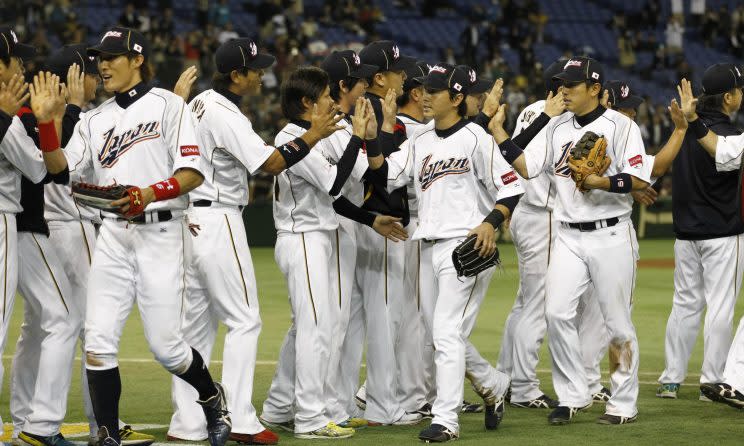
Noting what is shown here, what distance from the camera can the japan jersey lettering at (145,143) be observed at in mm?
6562

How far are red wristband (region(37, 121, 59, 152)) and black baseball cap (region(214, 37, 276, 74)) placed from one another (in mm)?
1182

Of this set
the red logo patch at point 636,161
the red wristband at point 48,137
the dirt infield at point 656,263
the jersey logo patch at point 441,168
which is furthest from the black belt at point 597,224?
the dirt infield at point 656,263

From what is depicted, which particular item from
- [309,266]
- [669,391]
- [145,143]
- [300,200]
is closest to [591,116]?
[300,200]

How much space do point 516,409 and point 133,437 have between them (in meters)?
2.72

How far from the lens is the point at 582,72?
7.65 metres

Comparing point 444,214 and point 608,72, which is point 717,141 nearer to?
point 444,214

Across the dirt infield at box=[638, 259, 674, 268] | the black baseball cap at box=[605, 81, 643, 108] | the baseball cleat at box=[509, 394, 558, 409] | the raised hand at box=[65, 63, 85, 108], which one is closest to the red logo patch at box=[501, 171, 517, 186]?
the baseball cleat at box=[509, 394, 558, 409]

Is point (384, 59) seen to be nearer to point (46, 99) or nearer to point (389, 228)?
point (389, 228)

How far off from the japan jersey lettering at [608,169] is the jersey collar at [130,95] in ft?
8.34

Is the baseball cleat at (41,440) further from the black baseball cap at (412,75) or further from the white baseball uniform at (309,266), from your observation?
the black baseball cap at (412,75)

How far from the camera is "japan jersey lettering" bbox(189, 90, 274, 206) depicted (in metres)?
6.92

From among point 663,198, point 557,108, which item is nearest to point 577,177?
point 557,108

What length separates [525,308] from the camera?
8.58 m

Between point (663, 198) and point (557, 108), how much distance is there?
1467 cm
